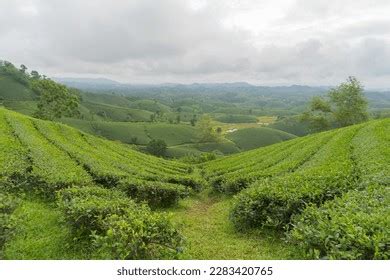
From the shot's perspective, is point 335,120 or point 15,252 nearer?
point 15,252

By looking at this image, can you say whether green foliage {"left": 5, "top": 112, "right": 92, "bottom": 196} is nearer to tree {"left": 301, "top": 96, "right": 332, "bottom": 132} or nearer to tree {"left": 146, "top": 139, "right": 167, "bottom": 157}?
tree {"left": 301, "top": 96, "right": 332, "bottom": 132}

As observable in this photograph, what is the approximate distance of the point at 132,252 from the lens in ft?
31.3

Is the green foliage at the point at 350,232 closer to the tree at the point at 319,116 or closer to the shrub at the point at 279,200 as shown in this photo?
the shrub at the point at 279,200

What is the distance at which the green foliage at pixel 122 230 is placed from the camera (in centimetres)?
952

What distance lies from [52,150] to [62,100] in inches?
2432

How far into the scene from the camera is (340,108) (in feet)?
275

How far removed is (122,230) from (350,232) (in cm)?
592

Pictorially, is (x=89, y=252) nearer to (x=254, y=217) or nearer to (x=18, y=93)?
(x=254, y=217)

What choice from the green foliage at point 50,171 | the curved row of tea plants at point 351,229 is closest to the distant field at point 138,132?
the green foliage at point 50,171

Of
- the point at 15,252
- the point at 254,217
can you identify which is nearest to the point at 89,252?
the point at 15,252

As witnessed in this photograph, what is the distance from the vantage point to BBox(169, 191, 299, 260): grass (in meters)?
11.8

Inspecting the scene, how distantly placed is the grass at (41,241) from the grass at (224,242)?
3705 millimetres

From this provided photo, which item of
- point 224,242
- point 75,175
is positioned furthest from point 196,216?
point 75,175

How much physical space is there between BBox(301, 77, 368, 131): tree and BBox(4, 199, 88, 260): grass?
79794 mm
